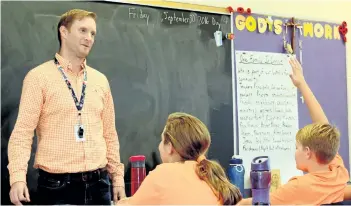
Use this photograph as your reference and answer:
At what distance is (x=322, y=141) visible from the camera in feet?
8.12

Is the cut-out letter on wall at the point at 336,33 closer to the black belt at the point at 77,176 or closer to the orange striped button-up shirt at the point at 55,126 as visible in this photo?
the orange striped button-up shirt at the point at 55,126

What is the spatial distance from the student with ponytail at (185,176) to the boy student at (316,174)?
1.00 feet

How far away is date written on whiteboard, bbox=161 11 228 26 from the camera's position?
10.3ft

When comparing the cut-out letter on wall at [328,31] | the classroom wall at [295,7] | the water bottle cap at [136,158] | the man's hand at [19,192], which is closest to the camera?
the man's hand at [19,192]

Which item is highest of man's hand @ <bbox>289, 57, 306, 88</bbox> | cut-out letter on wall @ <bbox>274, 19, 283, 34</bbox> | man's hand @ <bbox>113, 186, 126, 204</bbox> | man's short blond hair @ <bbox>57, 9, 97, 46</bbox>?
cut-out letter on wall @ <bbox>274, 19, 283, 34</bbox>

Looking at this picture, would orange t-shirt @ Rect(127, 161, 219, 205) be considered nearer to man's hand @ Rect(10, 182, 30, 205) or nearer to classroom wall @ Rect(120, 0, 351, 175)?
man's hand @ Rect(10, 182, 30, 205)

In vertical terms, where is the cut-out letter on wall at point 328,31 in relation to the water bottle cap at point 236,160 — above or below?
above

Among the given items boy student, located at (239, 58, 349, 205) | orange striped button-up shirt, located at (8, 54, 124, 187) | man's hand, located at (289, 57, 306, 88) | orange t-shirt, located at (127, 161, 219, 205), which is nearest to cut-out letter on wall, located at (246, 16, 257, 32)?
man's hand, located at (289, 57, 306, 88)

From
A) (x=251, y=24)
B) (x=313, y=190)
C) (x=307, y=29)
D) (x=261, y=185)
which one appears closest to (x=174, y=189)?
(x=261, y=185)

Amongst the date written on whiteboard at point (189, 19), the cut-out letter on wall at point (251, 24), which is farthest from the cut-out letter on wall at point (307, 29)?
the date written on whiteboard at point (189, 19)

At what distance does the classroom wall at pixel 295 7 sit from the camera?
10.7 ft

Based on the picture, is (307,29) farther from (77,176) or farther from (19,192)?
(19,192)

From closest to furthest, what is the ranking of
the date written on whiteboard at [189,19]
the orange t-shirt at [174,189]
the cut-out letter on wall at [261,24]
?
the orange t-shirt at [174,189], the date written on whiteboard at [189,19], the cut-out letter on wall at [261,24]

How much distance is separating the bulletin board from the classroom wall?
0.18ft
